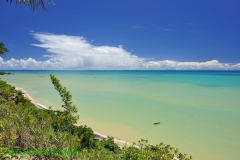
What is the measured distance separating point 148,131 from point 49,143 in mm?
8801

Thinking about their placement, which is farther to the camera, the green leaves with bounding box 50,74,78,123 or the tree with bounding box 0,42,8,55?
the tree with bounding box 0,42,8,55

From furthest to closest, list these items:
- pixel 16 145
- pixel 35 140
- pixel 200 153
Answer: pixel 200 153
pixel 16 145
pixel 35 140

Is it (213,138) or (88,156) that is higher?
(88,156)

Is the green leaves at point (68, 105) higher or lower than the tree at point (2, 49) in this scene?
lower

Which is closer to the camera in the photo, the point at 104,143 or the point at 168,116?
the point at 104,143

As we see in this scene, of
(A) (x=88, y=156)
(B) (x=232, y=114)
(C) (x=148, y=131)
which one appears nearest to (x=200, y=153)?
(C) (x=148, y=131)

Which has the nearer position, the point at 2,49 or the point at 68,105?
the point at 68,105

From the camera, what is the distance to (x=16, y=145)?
5.48m

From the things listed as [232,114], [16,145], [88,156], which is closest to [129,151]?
[88,156]

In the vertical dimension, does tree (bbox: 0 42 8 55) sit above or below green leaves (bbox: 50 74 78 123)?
above

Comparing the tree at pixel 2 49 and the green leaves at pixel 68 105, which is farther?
the tree at pixel 2 49

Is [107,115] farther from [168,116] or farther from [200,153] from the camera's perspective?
[200,153]

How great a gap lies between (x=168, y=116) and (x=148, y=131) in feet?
13.9

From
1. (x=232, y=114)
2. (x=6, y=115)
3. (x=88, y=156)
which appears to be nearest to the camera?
(x=88, y=156)
